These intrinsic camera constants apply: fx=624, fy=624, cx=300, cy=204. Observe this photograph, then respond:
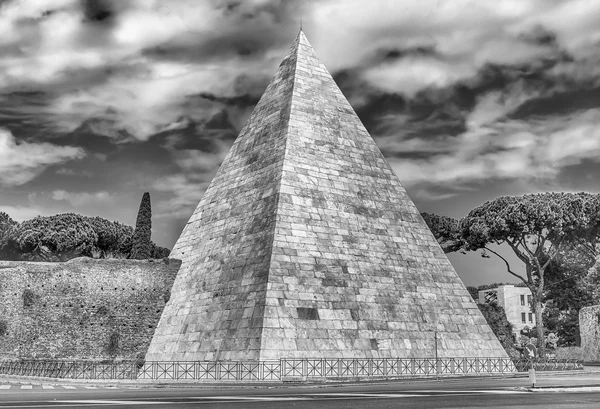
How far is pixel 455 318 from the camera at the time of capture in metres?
22.1

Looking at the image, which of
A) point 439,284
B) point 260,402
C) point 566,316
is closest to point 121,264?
point 439,284

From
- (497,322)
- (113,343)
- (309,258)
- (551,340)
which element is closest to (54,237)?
(113,343)

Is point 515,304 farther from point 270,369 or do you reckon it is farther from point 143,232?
point 270,369

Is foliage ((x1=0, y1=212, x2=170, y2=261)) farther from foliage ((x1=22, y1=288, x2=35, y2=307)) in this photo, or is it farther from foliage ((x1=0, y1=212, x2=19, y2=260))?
foliage ((x1=22, y1=288, x2=35, y2=307))

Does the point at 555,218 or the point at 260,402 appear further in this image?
the point at 555,218

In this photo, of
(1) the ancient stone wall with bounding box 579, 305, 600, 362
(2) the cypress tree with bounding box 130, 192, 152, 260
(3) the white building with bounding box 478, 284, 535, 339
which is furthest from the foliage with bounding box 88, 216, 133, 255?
(3) the white building with bounding box 478, 284, 535, 339

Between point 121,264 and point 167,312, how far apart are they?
3487mm

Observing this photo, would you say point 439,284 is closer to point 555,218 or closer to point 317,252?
point 317,252

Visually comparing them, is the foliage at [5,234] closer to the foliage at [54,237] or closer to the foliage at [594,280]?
the foliage at [54,237]

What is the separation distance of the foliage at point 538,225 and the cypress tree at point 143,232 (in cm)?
1931

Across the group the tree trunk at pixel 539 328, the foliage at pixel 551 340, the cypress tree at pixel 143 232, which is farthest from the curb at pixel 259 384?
the foliage at pixel 551 340

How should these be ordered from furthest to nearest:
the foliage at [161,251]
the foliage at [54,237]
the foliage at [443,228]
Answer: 1. the foliage at [161,251]
2. the foliage at [443,228]
3. the foliage at [54,237]

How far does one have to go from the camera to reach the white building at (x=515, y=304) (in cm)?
6044

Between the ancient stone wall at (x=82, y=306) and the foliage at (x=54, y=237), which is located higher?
the foliage at (x=54, y=237)
